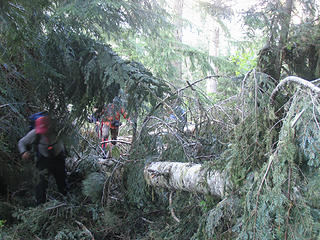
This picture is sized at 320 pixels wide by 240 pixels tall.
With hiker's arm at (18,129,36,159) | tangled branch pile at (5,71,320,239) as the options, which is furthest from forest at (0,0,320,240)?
hiker's arm at (18,129,36,159)

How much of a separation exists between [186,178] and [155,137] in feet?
3.68

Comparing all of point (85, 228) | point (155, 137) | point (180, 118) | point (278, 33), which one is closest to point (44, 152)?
point (85, 228)

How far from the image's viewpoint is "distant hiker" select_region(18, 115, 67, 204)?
4.39m

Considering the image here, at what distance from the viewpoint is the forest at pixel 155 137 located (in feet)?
6.95

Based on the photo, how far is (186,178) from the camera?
3.32 meters

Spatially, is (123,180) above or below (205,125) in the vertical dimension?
below

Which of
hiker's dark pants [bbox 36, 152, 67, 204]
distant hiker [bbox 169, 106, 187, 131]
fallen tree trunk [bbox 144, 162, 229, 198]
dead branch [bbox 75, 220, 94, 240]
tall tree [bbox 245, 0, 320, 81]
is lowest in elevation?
dead branch [bbox 75, 220, 94, 240]

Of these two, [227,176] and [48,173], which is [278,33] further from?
[48,173]

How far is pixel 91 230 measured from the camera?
4.08 metres

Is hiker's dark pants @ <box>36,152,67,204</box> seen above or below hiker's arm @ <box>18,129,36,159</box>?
below

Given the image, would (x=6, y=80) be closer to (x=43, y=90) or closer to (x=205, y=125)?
(x=43, y=90)

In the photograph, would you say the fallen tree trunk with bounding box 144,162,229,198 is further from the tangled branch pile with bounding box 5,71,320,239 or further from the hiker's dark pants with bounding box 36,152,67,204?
Answer: the hiker's dark pants with bounding box 36,152,67,204

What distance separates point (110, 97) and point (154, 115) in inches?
28.9

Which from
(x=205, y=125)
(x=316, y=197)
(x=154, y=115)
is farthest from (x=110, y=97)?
(x=316, y=197)
